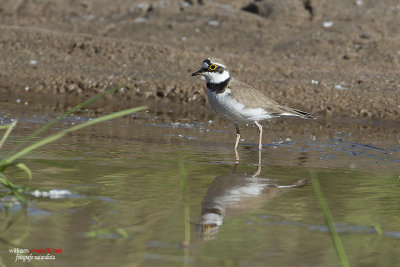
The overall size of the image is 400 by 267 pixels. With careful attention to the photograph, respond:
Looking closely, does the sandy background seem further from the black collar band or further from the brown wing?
the black collar band

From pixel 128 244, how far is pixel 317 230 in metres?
1.15

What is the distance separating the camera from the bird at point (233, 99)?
7188mm

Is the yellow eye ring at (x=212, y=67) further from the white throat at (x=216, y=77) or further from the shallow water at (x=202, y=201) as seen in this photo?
the shallow water at (x=202, y=201)

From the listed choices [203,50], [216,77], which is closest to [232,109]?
[216,77]

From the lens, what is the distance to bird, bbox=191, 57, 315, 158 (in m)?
7.19

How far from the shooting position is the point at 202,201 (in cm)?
449

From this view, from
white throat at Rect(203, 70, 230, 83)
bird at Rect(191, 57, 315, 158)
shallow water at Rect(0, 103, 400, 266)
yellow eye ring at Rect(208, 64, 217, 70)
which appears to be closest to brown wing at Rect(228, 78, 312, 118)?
bird at Rect(191, 57, 315, 158)

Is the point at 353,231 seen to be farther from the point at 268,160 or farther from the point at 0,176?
the point at 268,160

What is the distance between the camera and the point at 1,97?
10.3 meters

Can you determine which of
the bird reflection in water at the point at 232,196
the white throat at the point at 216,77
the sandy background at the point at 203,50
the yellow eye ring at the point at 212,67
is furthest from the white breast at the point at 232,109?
the sandy background at the point at 203,50

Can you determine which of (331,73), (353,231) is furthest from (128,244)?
(331,73)

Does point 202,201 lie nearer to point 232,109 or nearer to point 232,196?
point 232,196

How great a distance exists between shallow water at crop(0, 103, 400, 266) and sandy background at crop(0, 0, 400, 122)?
239 centimetres

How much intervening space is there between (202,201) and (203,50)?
8348mm
